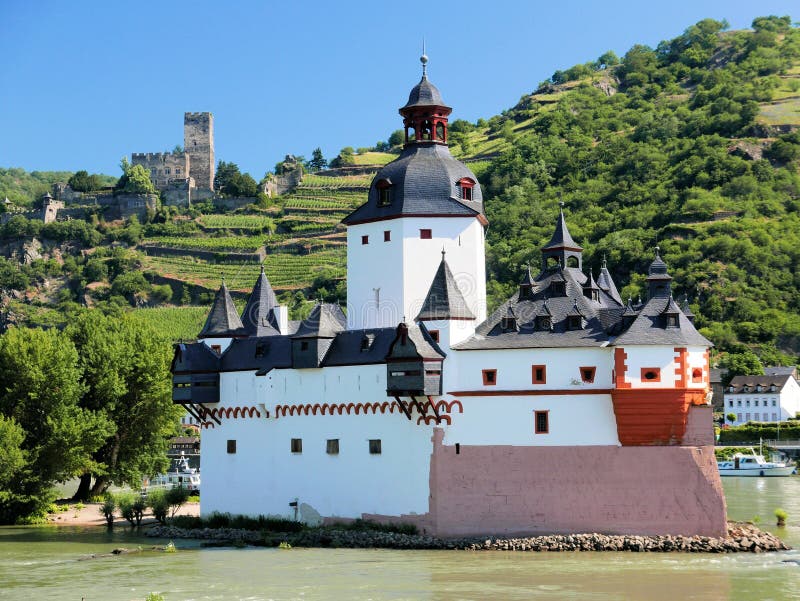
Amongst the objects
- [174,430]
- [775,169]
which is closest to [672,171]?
[775,169]

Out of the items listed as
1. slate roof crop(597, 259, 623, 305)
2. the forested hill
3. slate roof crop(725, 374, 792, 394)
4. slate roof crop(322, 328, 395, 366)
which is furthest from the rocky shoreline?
the forested hill

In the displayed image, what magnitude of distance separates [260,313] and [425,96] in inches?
413

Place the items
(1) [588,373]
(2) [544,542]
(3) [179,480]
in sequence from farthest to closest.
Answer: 1. (3) [179,480]
2. (1) [588,373]
3. (2) [544,542]

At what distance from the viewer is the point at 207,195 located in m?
164

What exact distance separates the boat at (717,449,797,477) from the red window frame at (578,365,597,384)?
4206 centimetres

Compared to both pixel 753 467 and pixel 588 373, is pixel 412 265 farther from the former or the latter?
pixel 753 467

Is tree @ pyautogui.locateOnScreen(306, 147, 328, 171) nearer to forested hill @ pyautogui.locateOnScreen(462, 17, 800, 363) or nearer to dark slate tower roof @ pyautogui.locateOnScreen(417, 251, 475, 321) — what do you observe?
forested hill @ pyautogui.locateOnScreen(462, 17, 800, 363)

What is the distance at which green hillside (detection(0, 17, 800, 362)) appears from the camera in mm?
105062

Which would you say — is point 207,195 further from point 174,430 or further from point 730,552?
point 730,552

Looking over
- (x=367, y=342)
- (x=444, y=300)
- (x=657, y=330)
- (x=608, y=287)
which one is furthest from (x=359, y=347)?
(x=608, y=287)

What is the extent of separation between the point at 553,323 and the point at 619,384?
10.2ft

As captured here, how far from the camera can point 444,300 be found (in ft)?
131

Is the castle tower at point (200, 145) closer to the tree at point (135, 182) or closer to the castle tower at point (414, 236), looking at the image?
the tree at point (135, 182)

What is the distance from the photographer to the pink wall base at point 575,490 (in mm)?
37469
